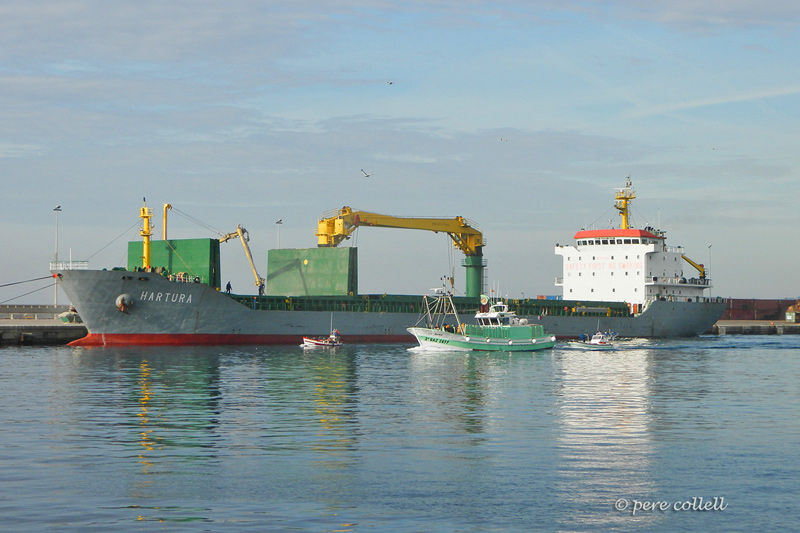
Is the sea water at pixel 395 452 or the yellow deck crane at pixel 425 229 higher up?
the yellow deck crane at pixel 425 229

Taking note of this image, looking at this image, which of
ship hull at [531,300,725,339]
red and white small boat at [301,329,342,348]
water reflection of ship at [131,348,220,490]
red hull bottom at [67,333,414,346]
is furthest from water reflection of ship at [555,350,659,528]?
ship hull at [531,300,725,339]

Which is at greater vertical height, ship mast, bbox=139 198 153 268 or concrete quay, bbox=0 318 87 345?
ship mast, bbox=139 198 153 268

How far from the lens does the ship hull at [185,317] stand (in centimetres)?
6262

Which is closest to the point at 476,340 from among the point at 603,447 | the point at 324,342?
the point at 324,342

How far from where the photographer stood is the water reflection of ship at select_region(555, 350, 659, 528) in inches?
659

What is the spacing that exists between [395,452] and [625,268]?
238 ft

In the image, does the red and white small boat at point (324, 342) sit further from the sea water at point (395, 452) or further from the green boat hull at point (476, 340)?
the sea water at point (395, 452)

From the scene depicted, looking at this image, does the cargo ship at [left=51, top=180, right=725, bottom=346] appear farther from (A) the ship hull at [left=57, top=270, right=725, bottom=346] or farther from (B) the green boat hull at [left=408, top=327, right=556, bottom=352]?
(B) the green boat hull at [left=408, top=327, right=556, bottom=352]

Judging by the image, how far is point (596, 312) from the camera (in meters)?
86.3

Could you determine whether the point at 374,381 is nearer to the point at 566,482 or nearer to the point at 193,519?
the point at 566,482

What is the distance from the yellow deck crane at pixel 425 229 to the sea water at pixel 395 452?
37.0 metres

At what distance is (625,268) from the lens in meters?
90.2

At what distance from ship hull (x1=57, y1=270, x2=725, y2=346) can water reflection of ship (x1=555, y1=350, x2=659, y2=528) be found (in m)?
32.4
